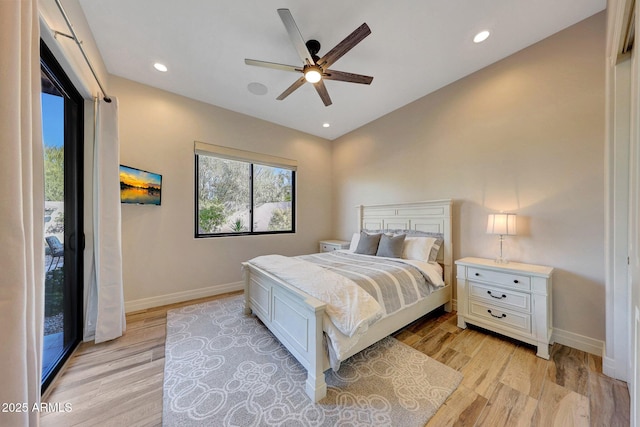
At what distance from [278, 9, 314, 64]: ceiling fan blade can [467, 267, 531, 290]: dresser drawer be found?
2.75 m

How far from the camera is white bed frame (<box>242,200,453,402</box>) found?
1599 millimetres

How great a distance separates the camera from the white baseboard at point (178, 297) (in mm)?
2953

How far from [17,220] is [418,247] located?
3.30 metres

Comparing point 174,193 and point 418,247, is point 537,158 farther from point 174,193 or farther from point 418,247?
point 174,193

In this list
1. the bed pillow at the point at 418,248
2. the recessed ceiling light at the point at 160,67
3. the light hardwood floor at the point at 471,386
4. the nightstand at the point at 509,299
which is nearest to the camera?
the light hardwood floor at the point at 471,386

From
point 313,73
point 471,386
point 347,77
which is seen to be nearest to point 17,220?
point 313,73

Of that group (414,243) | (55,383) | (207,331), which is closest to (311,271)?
(207,331)

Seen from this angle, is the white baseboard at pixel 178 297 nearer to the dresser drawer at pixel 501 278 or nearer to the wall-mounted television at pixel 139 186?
the wall-mounted television at pixel 139 186

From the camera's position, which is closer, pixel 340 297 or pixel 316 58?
pixel 340 297

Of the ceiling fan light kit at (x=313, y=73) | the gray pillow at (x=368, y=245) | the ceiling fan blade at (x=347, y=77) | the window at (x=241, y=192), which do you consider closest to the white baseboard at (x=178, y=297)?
the window at (x=241, y=192)

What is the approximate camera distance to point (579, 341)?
209cm

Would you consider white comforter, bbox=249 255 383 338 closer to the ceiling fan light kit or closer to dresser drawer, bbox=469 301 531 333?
dresser drawer, bbox=469 301 531 333

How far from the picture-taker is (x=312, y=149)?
477 cm

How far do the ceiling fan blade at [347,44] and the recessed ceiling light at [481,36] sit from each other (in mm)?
1379
